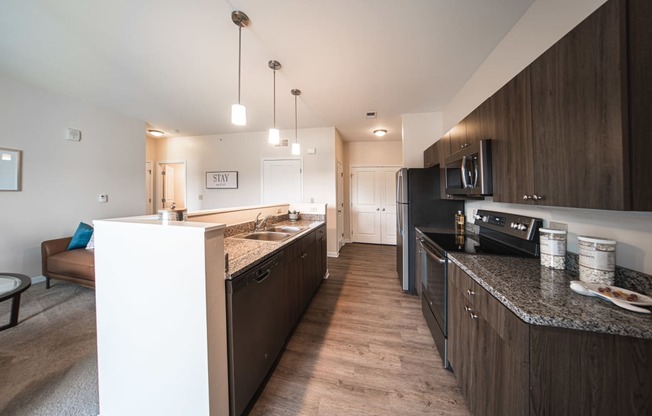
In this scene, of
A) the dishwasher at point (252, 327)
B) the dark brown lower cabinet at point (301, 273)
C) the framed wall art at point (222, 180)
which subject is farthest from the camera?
the framed wall art at point (222, 180)

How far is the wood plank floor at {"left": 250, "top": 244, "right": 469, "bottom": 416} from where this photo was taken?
1.32 metres

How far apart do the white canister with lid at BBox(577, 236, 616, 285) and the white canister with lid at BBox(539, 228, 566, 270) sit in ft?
0.65

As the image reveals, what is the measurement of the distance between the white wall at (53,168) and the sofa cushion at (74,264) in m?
0.61

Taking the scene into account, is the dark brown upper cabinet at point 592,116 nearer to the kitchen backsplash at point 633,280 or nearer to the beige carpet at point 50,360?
the kitchen backsplash at point 633,280

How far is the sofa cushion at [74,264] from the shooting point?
2574 millimetres

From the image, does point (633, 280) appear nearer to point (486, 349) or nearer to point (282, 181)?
point (486, 349)

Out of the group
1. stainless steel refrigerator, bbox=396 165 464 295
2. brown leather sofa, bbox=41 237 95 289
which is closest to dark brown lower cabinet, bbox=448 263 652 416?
stainless steel refrigerator, bbox=396 165 464 295

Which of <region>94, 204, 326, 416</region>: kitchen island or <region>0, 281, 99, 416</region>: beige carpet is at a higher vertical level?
<region>94, 204, 326, 416</region>: kitchen island

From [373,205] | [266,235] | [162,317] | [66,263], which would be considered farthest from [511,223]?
[66,263]

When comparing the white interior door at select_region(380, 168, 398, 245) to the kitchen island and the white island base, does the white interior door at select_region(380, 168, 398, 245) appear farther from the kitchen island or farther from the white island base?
the white island base

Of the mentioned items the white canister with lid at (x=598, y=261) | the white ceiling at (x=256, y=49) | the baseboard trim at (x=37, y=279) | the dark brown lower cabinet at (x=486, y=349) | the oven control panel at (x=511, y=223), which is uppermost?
the white ceiling at (x=256, y=49)

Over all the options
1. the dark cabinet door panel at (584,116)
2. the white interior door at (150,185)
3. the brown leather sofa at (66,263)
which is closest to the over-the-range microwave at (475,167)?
the dark cabinet door panel at (584,116)

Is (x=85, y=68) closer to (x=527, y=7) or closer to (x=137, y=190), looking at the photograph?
(x=137, y=190)

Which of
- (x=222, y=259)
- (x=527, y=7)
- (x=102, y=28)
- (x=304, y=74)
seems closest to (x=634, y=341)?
(x=222, y=259)
